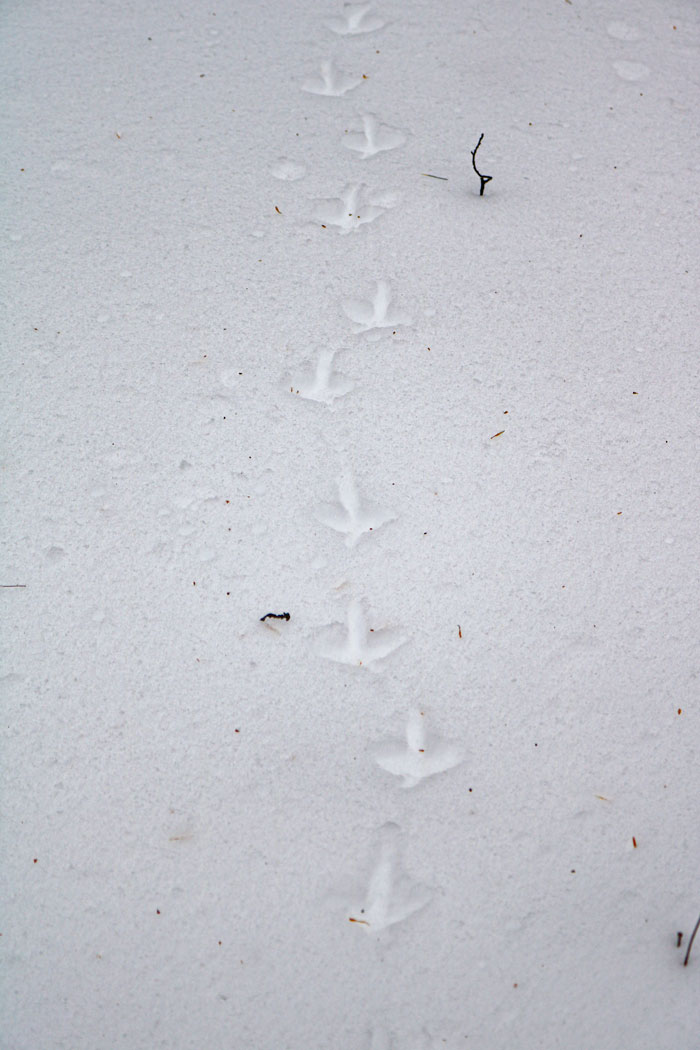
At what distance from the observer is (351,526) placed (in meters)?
1.12

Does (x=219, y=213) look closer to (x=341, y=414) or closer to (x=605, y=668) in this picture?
(x=341, y=414)

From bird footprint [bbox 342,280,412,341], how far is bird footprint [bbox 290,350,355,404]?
89 mm

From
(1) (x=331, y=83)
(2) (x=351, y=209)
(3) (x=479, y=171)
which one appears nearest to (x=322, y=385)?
(2) (x=351, y=209)

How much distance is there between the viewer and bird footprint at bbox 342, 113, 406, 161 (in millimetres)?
1456

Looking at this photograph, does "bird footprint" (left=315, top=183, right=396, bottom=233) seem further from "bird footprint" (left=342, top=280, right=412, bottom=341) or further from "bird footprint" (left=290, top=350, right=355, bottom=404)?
"bird footprint" (left=290, top=350, right=355, bottom=404)

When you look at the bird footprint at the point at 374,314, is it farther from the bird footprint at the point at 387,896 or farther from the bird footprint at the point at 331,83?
the bird footprint at the point at 387,896

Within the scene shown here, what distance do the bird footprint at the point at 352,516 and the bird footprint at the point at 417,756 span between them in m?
0.27

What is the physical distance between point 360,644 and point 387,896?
30 centimetres

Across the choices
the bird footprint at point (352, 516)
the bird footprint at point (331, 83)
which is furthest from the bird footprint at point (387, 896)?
the bird footprint at point (331, 83)

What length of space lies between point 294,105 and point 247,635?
1.03 m

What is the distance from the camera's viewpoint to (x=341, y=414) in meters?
1.20

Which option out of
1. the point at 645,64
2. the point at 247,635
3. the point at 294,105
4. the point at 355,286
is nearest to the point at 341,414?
the point at 355,286

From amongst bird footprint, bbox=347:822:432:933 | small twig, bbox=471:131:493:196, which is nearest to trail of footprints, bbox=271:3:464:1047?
bird footprint, bbox=347:822:432:933

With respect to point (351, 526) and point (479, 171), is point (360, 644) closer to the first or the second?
point (351, 526)
